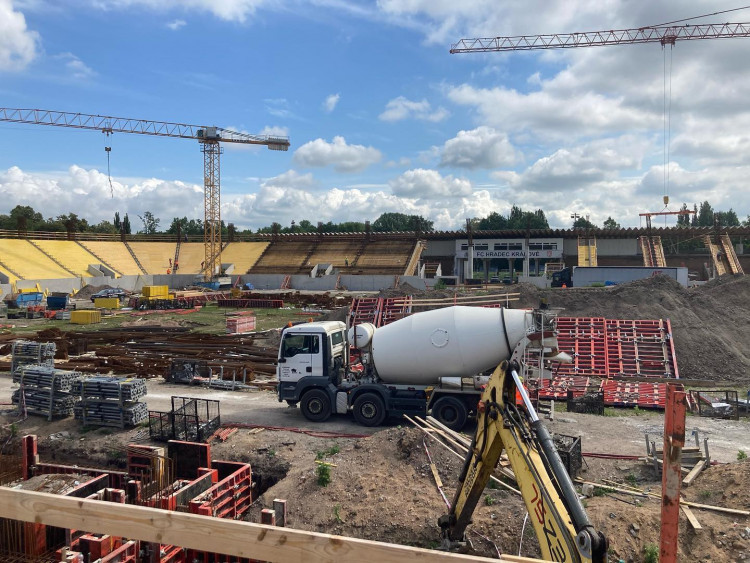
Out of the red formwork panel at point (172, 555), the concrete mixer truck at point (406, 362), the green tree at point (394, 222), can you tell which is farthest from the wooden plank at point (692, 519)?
the green tree at point (394, 222)

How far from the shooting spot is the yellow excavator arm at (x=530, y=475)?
511 cm

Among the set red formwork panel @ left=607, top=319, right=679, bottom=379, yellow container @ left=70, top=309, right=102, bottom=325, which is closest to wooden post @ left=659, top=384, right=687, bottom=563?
red formwork panel @ left=607, top=319, right=679, bottom=379

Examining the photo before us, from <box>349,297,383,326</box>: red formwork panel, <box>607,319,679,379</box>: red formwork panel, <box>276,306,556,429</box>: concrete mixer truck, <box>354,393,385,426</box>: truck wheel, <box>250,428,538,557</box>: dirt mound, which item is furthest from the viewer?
<box>349,297,383,326</box>: red formwork panel

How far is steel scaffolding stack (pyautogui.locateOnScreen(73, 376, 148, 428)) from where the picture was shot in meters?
15.3

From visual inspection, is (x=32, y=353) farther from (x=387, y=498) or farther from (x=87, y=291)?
(x=87, y=291)

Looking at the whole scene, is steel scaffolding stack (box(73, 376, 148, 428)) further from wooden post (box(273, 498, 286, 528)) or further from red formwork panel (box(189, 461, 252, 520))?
wooden post (box(273, 498, 286, 528))

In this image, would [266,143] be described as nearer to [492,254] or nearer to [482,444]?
[492,254]

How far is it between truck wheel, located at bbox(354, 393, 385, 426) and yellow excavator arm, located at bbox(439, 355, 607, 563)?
21.0 ft

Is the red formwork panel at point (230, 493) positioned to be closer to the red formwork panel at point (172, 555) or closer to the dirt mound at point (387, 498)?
the dirt mound at point (387, 498)

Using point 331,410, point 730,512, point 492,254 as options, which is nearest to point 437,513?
point 730,512

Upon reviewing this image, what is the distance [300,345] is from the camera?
51.5ft

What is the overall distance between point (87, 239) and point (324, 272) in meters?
34.3

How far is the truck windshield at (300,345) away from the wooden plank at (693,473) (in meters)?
9.53

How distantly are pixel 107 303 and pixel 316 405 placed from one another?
39.9m
